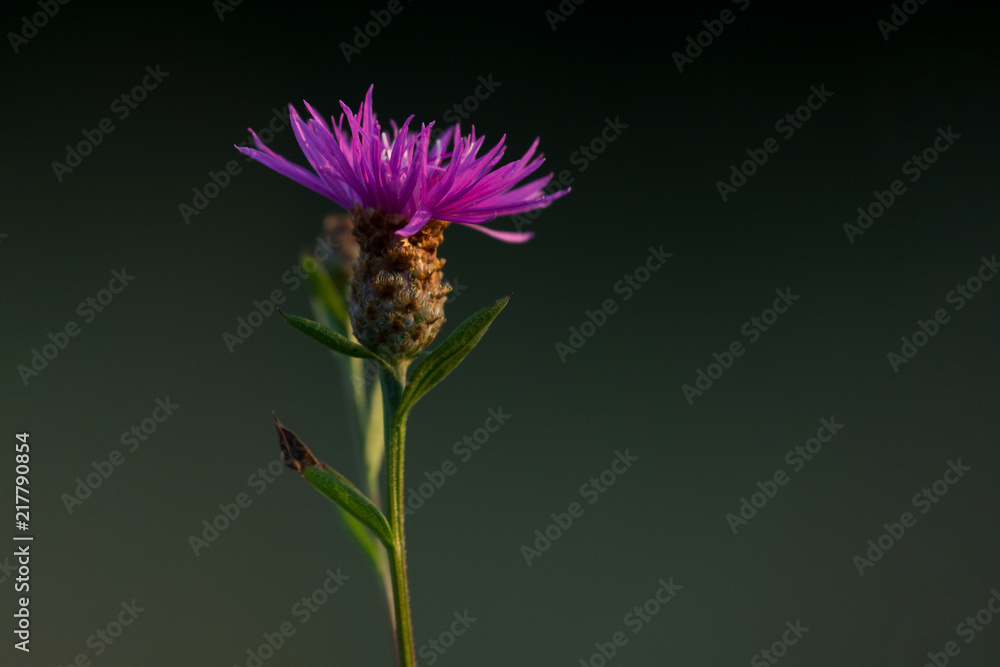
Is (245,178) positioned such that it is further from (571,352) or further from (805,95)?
(805,95)

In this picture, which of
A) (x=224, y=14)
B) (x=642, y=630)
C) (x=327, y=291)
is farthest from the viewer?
(x=224, y=14)

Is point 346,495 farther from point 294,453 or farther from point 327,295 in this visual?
point 327,295

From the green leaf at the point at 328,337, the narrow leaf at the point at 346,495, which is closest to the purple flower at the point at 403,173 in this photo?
the green leaf at the point at 328,337

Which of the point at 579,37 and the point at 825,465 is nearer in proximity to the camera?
the point at 825,465

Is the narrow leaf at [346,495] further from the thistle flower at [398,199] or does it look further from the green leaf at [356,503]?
the thistle flower at [398,199]

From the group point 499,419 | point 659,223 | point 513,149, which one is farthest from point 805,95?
point 499,419

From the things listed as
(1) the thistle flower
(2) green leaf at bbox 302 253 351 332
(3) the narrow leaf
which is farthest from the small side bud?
(2) green leaf at bbox 302 253 351 332
